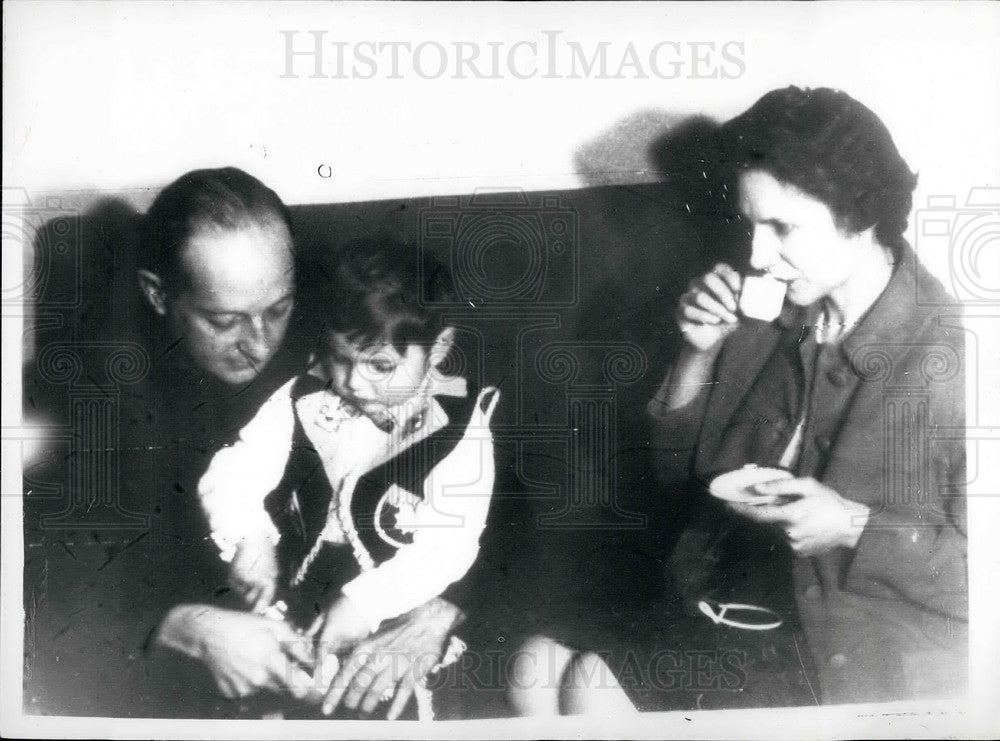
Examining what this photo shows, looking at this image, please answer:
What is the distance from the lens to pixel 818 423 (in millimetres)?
1524

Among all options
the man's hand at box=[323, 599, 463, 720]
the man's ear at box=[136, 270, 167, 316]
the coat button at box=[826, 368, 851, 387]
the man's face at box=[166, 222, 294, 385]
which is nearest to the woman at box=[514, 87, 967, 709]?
the coat button at box=[826, 368, 851, 387]

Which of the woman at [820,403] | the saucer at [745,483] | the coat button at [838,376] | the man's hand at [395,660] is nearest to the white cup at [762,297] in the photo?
the woman at [820,403]

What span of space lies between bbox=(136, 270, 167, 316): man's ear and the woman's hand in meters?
1.04

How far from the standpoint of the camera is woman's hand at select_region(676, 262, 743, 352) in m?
1.52

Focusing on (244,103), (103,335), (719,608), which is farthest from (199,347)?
(719,608)

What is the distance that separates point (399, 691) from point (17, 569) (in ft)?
2.70

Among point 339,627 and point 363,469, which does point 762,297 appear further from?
point 339,627

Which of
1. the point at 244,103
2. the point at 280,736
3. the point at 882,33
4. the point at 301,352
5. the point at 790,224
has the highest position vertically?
the point at 882,33

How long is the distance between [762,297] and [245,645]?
125 centimetres

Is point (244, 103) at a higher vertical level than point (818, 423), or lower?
higher

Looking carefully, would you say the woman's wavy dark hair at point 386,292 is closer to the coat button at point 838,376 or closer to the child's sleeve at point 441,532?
the child's sleeve at point 441,532

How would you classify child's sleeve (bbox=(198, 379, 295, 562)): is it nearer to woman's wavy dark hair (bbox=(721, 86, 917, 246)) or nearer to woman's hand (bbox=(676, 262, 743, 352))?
woman's hand (bbox=(676, 262, 743, 352))

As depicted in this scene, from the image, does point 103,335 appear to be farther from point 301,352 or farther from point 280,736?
point 280,736

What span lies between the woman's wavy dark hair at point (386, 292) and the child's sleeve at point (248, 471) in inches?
7.3
